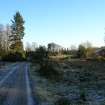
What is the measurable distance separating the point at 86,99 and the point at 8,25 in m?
102

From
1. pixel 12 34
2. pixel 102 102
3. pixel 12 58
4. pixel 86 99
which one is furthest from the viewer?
pixel 12 34

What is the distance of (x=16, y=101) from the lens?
15.2m

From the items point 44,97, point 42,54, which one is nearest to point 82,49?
point 42,54

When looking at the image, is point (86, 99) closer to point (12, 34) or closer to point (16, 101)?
point (16, 101)

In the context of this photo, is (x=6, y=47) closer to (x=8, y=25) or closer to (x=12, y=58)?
(x=8, y=25)

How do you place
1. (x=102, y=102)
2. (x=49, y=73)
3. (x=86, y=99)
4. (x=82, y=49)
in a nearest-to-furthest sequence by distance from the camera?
(x=102, y=102) → (x=86, y=99) → (x=49, y=73) → (x=82, y=49)

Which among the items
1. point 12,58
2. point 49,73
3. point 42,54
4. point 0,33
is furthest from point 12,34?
point 49,73

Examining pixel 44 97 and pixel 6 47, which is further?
pixel 6 47

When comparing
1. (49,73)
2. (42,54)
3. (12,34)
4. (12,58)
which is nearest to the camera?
(49,73)

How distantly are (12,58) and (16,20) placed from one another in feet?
76.5

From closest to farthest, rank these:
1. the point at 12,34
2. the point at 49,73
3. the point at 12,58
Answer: the point at 49,73, the point at 12,58, the point at 12,34

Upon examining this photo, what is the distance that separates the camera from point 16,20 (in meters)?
113

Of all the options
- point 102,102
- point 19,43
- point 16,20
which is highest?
point 16,20

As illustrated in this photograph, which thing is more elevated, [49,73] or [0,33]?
[0,33]
